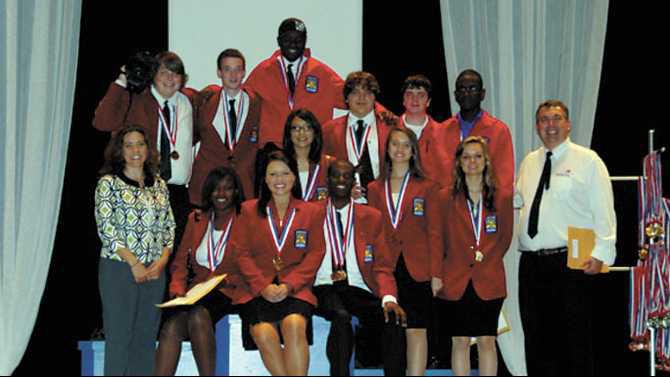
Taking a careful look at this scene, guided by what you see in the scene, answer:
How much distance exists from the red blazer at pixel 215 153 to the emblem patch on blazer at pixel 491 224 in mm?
1423

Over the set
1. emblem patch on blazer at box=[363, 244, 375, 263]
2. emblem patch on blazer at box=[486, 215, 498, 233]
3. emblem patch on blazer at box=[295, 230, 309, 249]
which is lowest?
emblem patch on blazer at box=[363, 244, 375, 263]

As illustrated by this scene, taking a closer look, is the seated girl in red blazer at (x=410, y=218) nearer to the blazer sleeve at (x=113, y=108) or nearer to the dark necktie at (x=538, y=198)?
the dark necktie at (x=538, y=198)

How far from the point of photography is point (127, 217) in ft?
16.9

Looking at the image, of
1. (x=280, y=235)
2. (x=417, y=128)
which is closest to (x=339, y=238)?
(x=280, y=235)

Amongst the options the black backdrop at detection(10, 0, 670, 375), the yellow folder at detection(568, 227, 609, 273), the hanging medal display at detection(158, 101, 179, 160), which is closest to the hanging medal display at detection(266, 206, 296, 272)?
the hanging medal display at detection(158, 101, 179, 160)

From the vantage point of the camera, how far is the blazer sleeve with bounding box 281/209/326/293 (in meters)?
5.33

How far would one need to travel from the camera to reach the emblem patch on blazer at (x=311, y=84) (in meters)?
6.32

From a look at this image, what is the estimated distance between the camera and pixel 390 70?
7.05 m

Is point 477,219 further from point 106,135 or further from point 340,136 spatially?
point 106,135

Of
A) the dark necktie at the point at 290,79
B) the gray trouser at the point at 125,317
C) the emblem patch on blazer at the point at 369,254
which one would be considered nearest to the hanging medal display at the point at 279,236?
the emblem patch on blazer at the point at 369,254

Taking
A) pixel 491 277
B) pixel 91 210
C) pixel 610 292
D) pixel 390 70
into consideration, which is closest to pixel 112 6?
pixel 91 210

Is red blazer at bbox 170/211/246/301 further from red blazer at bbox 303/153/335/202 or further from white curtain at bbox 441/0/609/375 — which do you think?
white curtain at bbox 441/0/609/375

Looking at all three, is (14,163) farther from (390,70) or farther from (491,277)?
(491,277)

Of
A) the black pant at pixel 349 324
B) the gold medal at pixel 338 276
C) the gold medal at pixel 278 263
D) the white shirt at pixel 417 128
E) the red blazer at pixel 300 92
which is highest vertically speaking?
the red blazer at pixel 300 92
